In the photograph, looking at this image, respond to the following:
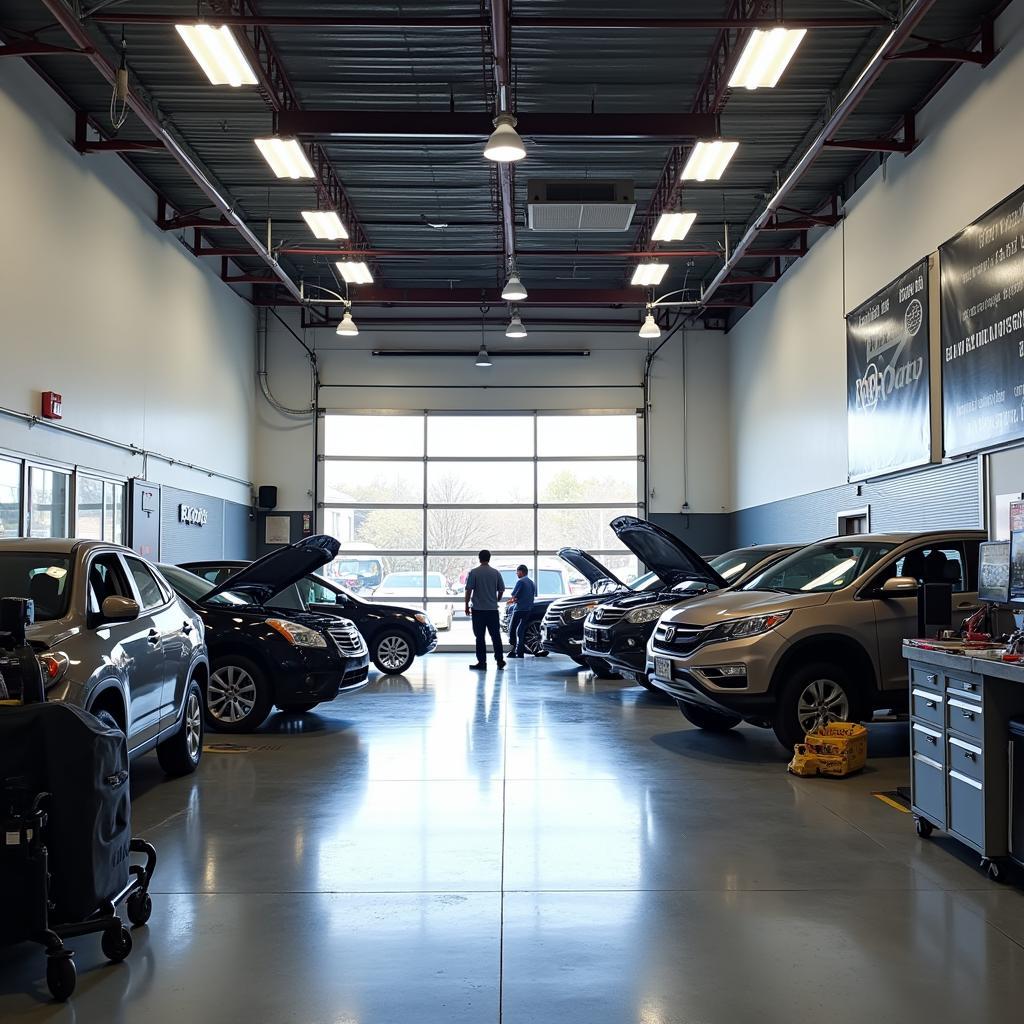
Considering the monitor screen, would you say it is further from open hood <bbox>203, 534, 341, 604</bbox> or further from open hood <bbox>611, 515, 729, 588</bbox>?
open hood <bbox>203, 534, 341, 604</bbox>

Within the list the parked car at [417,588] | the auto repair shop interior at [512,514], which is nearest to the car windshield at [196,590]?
the auto repair shop interior at [512,514]

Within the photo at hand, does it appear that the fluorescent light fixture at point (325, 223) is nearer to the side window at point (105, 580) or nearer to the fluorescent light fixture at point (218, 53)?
the fluorescent light fixture at point (218, 53)

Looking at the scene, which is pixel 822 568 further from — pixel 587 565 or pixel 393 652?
pixel 393 652

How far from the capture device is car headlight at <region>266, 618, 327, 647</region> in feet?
28.9

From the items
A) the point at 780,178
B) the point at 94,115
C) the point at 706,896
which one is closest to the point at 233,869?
the point at 706,896

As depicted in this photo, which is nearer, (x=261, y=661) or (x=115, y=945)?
(x=115, y=945)

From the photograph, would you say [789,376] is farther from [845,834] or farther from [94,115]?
[845,834]

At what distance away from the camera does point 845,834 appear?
18.3 ft

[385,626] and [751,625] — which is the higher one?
[751,625]

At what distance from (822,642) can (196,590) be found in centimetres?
555

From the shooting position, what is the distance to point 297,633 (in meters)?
8.89

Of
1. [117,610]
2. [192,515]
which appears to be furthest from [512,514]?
[117,610]

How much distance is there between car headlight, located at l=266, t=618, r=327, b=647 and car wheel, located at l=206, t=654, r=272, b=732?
0.36 m

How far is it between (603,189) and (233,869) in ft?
30.6
